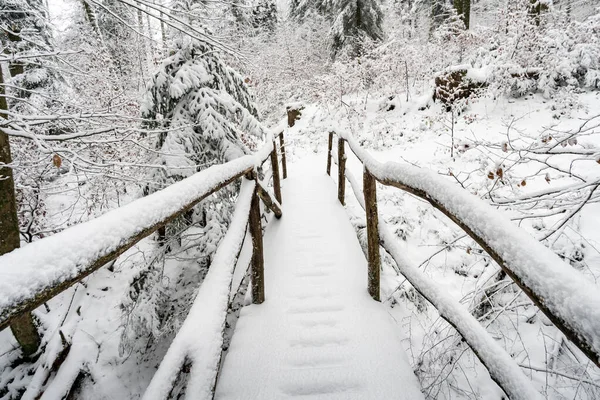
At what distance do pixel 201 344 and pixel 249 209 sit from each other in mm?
1253

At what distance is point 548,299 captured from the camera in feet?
2.44

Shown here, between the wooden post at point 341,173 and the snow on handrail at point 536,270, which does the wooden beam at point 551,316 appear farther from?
the wooden post at point 341,173

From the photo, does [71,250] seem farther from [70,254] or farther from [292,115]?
[292,115]

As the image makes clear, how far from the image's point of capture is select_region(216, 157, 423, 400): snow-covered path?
1.85 meters

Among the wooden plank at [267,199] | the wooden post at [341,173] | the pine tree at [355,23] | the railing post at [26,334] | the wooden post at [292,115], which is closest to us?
the wooden plank at [267,199]

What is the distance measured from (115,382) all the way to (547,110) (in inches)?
447

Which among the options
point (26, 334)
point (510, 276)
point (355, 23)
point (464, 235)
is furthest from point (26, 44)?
point (355, 23)

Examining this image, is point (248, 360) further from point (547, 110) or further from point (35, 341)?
point (547, 110)

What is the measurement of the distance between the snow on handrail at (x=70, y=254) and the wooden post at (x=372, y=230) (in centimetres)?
162

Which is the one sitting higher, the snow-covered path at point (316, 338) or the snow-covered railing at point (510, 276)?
the snow-covered railing at point (510, 276)

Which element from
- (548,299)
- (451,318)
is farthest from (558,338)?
(548,299)

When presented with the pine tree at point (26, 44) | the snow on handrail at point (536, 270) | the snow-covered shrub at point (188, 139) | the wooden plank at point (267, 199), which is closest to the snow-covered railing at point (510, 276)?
the snow on handrail at point (536, 270)

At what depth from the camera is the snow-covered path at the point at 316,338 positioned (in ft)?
6.06

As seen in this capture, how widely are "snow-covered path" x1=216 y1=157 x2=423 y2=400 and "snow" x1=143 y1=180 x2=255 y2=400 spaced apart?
660 mm
